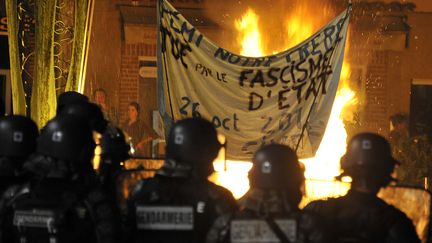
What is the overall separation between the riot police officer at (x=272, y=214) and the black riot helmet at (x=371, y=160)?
67 cm

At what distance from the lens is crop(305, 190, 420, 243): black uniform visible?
18.9 feet

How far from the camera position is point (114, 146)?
763 cm

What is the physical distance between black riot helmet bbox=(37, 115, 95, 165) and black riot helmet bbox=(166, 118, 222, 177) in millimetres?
540

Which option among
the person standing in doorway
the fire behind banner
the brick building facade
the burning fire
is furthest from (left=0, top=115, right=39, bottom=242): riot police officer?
the brick building facade

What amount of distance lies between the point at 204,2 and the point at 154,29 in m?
0.99

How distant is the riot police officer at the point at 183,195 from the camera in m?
5.67

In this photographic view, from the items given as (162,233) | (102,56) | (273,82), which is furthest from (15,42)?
(162,233)

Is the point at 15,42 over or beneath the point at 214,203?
over

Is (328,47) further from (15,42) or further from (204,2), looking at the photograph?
(204,2)

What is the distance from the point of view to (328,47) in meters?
9.03

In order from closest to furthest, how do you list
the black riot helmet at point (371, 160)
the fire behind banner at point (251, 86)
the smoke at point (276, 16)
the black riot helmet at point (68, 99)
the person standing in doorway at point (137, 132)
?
1. the black riot helmet at point (371, 160)
2. the black riot helmet at point (68, 99)
3. the fire behind banner at point (251, 86)
4. the person standing in doorway at point (137, 132)
5. the smoke at point (276, 16)

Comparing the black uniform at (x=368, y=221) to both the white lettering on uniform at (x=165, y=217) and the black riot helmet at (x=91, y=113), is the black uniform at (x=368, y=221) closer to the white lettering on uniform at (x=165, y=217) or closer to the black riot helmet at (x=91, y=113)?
the white lettering on uniform at (x=165, y=217)

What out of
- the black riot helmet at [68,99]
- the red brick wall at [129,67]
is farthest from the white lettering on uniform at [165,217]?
the red brick wall at [129,67]

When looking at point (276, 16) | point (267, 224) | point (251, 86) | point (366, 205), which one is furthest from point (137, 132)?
point (267, 224)
